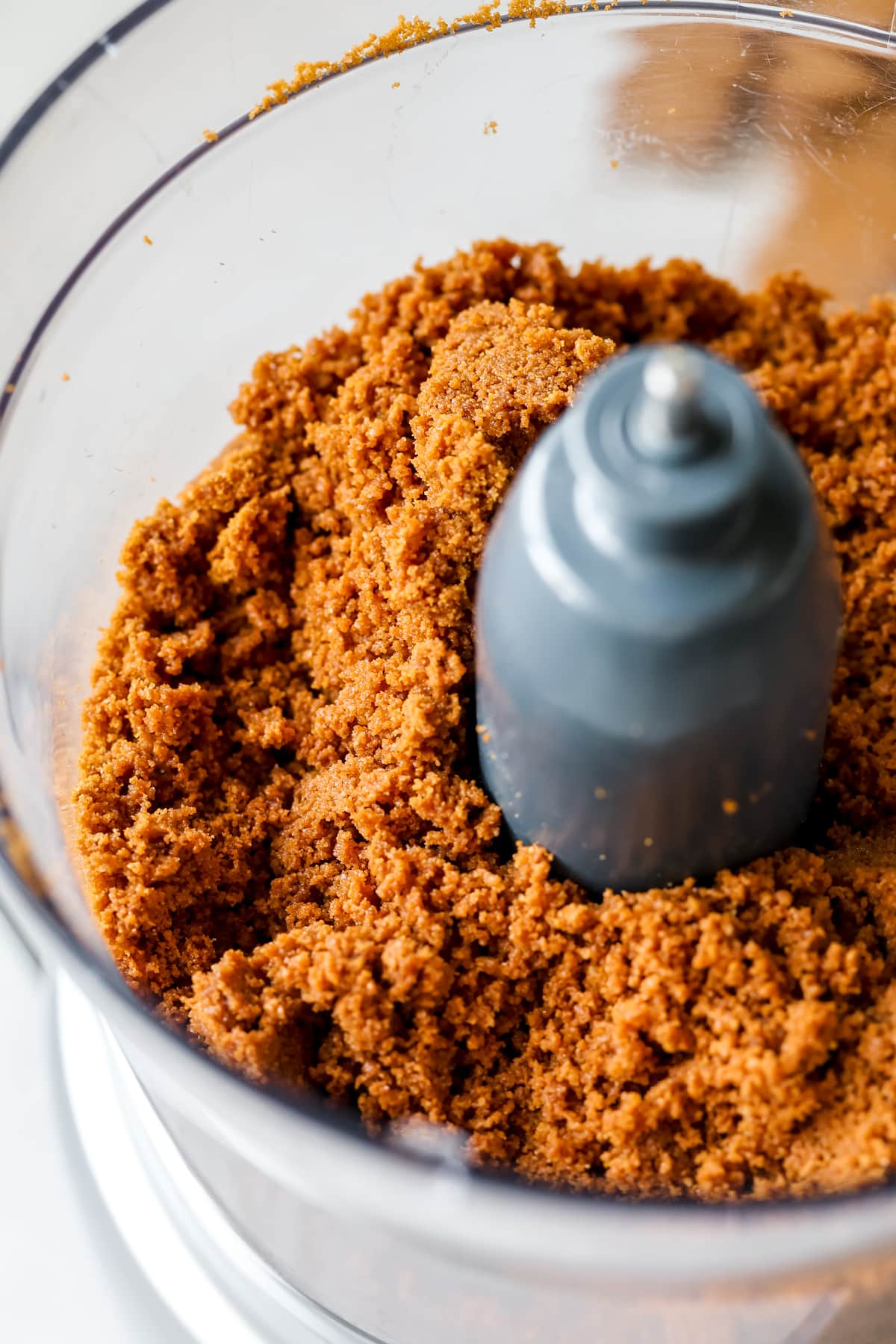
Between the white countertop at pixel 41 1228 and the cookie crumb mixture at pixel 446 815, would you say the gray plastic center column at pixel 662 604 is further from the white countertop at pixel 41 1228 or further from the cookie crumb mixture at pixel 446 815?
the white countertop at pixel 41 1228

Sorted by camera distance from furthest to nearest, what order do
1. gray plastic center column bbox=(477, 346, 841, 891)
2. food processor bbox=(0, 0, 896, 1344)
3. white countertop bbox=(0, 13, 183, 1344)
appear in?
white countertop bbox=(0, 13, 183, 1344) < food processor bbox=(0, 0, 896, 1344) < gray plastic center column bbox=(477, 346, 841, 891)

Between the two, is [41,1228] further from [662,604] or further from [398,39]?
[398,39]

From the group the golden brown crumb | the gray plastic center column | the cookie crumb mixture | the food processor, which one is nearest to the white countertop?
the food processor

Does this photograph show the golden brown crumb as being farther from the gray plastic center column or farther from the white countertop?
the gray plastic center column

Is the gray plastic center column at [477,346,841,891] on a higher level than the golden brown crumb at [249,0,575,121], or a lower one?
lower

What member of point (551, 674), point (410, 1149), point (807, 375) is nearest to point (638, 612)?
point (551, 674)

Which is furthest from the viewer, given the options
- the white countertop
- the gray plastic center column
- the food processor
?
the white countertop

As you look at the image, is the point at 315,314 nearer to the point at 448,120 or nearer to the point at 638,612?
the point at 448,120
